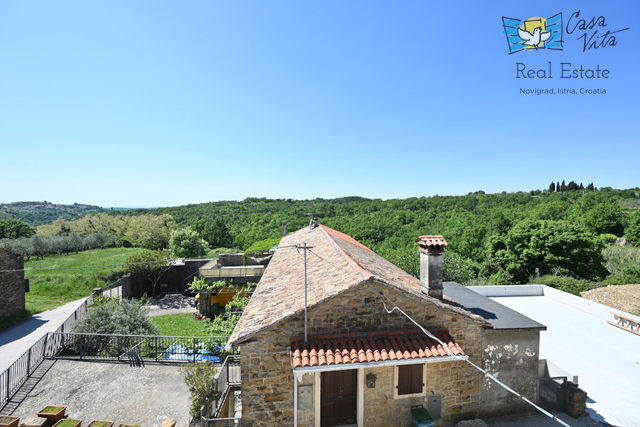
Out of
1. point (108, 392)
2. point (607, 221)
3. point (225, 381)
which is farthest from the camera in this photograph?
point (607, 221)

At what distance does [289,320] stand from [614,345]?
49.9 ft

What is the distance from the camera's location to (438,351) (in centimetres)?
714

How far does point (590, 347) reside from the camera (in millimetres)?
12945

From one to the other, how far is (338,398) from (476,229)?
1695 inches

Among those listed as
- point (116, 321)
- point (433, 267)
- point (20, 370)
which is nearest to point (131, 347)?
point (116, 321)

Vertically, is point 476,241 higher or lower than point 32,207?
lower

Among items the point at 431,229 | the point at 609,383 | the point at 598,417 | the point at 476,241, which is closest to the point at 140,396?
the point at 598,417

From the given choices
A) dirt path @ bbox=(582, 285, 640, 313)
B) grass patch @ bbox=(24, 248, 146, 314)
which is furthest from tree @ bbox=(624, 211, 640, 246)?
grass patch @ bbox=(24, 248, 146, 314)

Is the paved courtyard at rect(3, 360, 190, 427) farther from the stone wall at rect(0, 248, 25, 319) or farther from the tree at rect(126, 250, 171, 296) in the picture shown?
the tree at rect(126, 250, 171, 296)

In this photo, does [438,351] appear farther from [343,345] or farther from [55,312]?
[55,312]

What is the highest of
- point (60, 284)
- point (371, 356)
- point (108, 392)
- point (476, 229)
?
point (476, 229)

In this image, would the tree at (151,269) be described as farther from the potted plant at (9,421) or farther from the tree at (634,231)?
the tree at (634,231)

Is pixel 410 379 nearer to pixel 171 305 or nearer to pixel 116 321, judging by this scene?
pixel 116 321

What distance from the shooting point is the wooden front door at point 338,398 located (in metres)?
7.74
